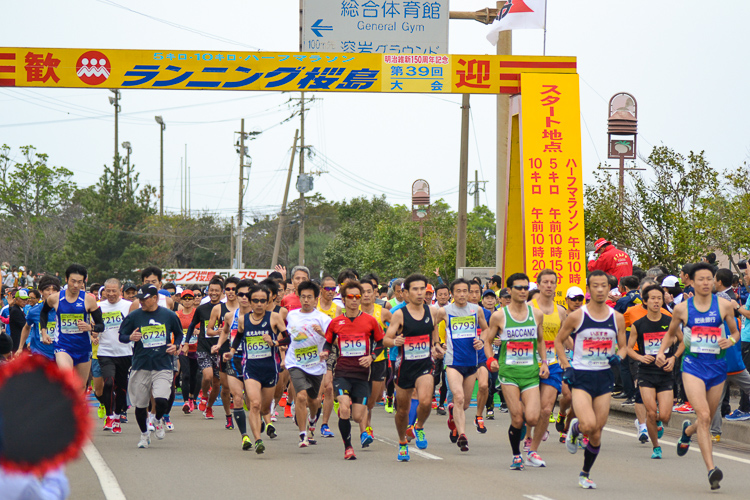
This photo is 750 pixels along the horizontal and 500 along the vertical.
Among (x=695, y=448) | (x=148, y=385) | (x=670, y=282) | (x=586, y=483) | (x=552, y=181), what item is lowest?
(x=695, y=448)

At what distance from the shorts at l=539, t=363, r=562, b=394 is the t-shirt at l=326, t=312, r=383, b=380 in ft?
6.21

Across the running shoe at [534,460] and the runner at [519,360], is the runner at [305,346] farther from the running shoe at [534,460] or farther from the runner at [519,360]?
the running shoe at [534,460]

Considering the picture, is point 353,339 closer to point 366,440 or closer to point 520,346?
point 366,440

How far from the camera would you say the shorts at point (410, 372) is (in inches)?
422

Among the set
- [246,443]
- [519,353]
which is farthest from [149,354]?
[519,353]

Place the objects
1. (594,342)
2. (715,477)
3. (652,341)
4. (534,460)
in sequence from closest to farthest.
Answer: (715,477)
(594,342)
(534,460)
(652,341)

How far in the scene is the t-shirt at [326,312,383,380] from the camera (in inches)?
418

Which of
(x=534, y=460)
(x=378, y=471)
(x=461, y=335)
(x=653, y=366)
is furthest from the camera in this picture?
(x=461, y=335)

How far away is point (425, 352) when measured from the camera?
1072 cm

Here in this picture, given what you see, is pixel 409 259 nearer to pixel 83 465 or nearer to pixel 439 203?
pixel 439 203

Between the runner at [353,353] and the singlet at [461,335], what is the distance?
3.96 ft

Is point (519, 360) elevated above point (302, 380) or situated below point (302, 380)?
above

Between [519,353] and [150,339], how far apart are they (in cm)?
460

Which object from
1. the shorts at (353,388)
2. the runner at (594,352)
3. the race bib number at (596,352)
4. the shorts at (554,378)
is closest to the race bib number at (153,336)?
the shorts at (353,388)
